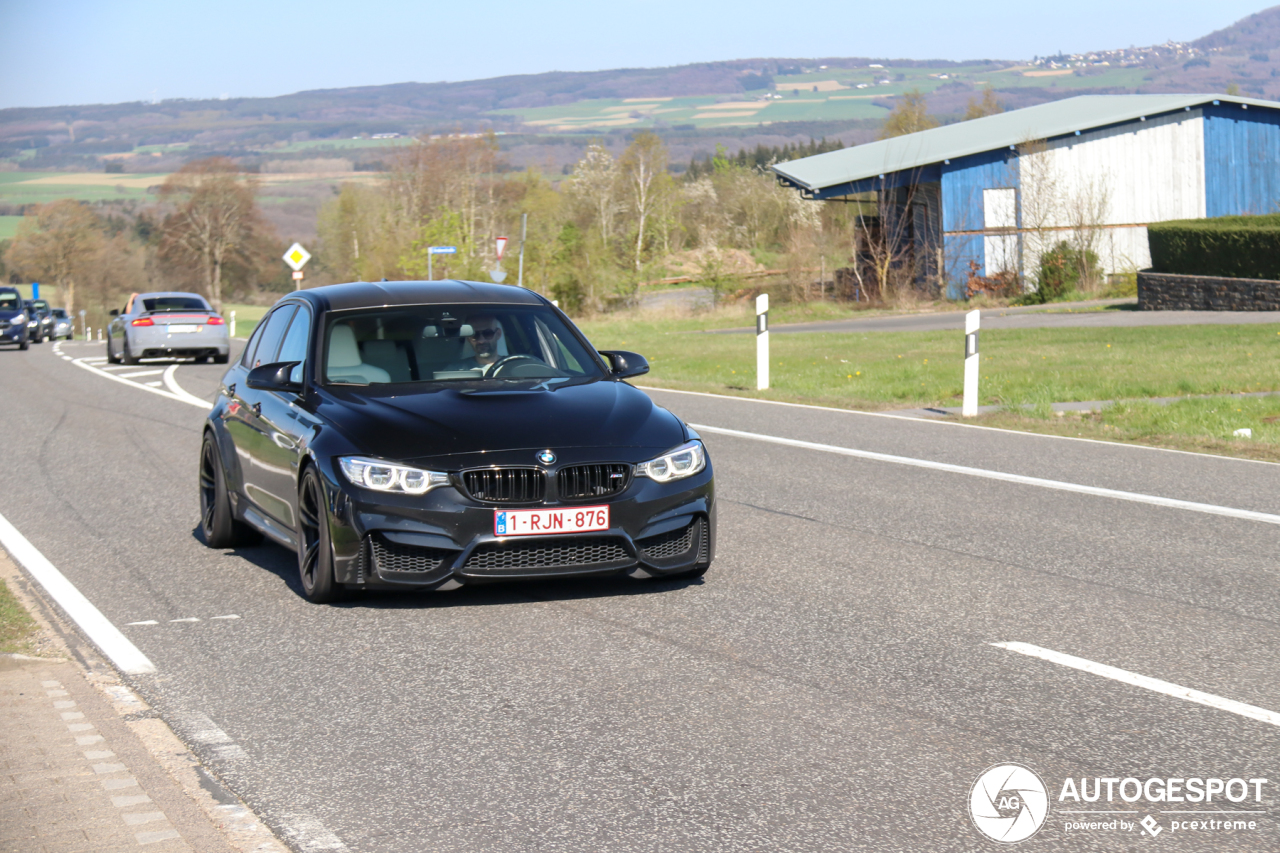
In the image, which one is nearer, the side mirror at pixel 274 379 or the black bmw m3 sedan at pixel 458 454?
the black bmw m3 sedan at pixel 458 454

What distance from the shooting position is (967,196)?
41.8 m

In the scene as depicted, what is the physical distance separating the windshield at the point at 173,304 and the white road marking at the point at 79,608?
848 inches

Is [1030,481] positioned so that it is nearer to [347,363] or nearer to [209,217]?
[347,363]

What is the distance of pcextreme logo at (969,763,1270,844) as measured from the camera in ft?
12.8

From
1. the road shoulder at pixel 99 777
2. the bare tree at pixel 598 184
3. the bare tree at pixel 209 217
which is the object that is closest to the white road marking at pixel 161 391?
the road shoulder at pixel 99 777

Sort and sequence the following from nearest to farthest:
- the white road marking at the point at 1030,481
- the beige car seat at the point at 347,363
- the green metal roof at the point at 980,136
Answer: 1. the beige car seat at the point at 347,363
2. the white road marking at the point at 1030,481
3. the green metal roof at the point at 980,136

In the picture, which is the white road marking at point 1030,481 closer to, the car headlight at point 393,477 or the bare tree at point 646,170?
the car headlight at point 393,477

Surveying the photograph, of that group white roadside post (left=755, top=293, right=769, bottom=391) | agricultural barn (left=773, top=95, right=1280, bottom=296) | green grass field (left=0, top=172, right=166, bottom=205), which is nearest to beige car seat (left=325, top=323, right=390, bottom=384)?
white roadside post (left=755, top=293, right=769, bottom=391)

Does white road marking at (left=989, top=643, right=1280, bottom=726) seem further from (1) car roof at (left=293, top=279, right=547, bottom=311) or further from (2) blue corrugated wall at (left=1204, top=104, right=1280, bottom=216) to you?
(2) blue corrugated wall at (left=1204, top=104, right=1280, bottom=216)

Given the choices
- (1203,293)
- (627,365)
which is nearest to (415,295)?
(627,365)

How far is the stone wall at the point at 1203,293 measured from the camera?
28828 mm

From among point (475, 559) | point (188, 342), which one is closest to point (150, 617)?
point (475, 559)

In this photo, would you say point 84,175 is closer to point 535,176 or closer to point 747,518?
point 535,176

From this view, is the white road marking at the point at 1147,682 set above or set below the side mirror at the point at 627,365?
below
